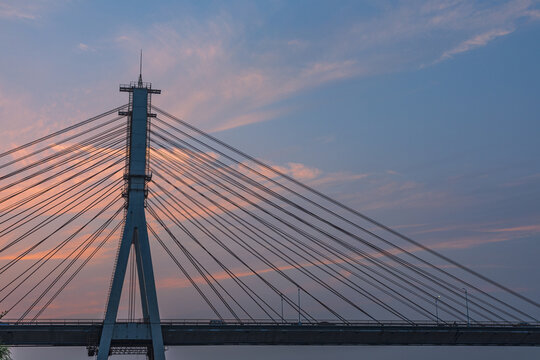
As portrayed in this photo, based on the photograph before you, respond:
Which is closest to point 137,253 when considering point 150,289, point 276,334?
point 150,289

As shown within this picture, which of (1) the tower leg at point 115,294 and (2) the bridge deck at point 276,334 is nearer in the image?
(1) the tower leg at point 115,294

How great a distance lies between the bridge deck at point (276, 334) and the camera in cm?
6819

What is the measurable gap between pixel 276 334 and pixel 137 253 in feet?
71.6

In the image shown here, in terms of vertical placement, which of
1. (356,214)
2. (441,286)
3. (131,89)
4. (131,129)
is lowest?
(441,286)

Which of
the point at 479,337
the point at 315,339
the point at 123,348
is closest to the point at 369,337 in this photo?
the point at 315,339

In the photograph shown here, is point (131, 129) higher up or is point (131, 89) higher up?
point (131, 89)

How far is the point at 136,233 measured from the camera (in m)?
64.2

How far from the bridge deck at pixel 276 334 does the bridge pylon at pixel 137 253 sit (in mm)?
272

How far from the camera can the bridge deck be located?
224ft

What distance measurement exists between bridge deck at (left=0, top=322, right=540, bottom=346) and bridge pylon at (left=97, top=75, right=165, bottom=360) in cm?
27

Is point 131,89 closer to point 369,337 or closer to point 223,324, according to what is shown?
point 223,324

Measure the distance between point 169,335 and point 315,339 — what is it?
55.8 ft

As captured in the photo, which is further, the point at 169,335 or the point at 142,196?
the point at 169,335

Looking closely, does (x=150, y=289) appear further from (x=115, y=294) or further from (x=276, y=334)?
(x=276, y=334)
